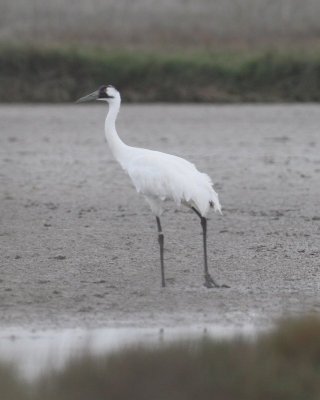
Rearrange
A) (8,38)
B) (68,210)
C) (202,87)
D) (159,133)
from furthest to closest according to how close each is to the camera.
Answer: (8,38), (202,87), (159,133), (68,210)

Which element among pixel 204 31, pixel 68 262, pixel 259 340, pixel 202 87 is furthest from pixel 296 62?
pixel 259 340

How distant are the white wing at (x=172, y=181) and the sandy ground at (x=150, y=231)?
28.3 inches

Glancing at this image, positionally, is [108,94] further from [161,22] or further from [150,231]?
[161,22]

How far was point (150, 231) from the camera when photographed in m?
12.2

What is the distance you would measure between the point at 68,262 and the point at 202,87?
47.7ft

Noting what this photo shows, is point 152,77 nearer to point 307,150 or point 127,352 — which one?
point 307,150

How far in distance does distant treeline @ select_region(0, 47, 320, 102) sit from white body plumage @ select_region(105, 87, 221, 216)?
1434 centimetres

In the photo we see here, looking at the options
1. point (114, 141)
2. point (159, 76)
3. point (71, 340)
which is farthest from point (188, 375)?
point (159, 76)

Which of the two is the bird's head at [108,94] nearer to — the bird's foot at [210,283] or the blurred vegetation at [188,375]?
the bird's foot at [210,283]

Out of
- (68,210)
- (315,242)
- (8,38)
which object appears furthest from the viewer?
(8,38)

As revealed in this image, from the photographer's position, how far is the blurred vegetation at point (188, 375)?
21.4 feet

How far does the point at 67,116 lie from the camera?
22.2 metres

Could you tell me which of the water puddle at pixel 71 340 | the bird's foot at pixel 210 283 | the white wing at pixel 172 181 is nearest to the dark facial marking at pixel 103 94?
the white wing at pixel 172 181

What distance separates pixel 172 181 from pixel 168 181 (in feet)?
0.15
